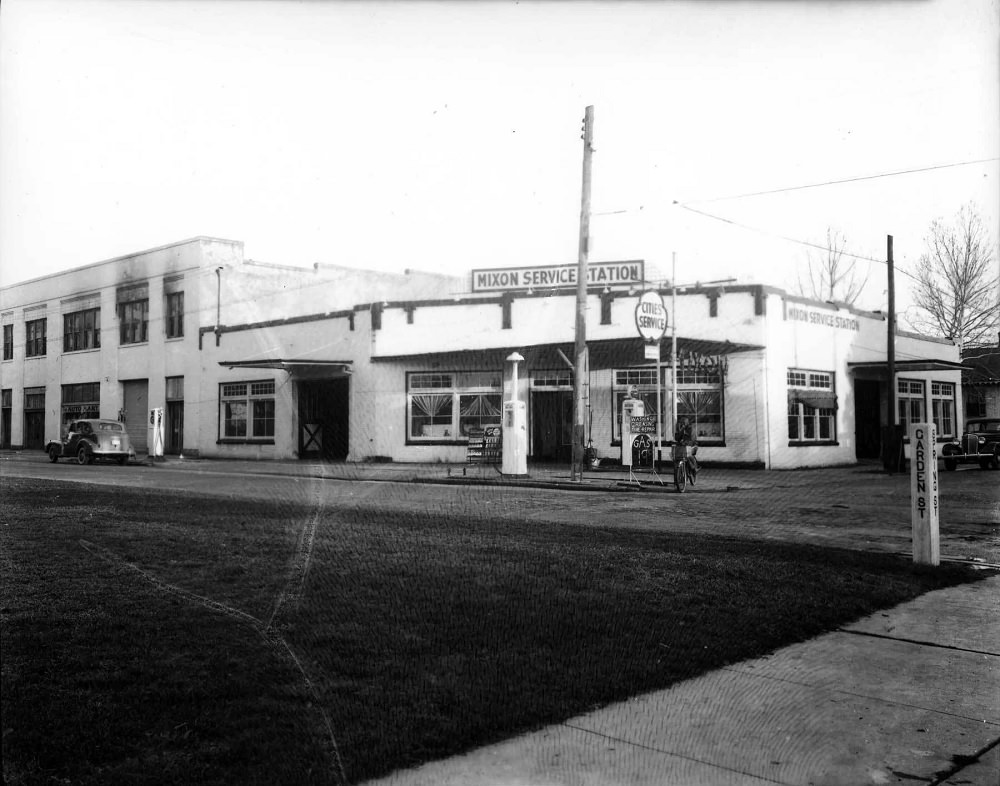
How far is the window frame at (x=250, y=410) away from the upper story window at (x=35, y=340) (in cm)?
1499

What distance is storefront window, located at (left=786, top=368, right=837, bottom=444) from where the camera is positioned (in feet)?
89.9

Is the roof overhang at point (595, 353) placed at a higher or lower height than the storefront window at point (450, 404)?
higher

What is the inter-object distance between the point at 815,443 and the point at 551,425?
8406 millimetres

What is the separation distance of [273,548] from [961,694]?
6105mm

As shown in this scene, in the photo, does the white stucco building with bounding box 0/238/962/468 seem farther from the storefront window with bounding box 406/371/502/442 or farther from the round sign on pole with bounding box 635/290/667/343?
the round sign on pole with bounding box 635/290/667/343

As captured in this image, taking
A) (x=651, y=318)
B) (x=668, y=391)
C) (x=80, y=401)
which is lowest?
(x=668, y=391)

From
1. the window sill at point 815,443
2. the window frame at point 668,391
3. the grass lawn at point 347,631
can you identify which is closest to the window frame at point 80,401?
the window frame at point 668,391

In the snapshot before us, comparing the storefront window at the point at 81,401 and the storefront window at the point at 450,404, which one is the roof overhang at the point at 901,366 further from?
the storefront window at the point at 81,401

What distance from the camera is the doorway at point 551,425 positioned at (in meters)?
29.3

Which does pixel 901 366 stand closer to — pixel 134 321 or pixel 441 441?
pixel 441 441

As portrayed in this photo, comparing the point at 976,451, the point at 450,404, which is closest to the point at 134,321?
the point at 450,404

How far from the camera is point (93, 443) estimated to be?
97.9 feet

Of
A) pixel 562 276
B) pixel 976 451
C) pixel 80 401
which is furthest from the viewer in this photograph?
pixel 80 401

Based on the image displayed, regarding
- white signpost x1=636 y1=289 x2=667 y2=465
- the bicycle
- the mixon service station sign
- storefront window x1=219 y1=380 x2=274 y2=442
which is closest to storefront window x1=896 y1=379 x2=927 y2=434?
the mixon service station sign
